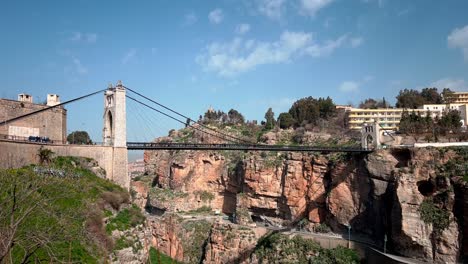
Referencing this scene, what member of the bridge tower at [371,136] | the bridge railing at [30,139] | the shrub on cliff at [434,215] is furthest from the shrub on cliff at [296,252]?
the bridge railing at [30,139]

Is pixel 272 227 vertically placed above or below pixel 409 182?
below

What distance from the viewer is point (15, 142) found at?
61.1 ft

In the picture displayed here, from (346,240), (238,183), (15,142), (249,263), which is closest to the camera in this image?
(15,142)

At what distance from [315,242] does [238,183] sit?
12.7 metres

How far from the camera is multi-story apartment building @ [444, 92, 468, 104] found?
5563cm

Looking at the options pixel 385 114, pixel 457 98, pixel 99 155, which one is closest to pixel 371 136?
pixel 385 114

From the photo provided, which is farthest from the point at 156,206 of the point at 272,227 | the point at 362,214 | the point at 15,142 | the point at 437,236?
the point at 437,236

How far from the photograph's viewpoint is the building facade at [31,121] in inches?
848

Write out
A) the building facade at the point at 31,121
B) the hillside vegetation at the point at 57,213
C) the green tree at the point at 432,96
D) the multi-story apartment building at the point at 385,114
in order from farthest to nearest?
the green tree at the point at 432,96
the multi-story apartment building at the point at 385,114
the building facade at the point at 31,121
the hillside vegetation at the point at 57,213

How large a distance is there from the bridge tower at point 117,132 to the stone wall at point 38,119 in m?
3.15

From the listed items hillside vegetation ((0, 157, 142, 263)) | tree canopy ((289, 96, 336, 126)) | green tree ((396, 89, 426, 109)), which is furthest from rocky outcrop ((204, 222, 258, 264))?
green tree ((396, 89, 426, 109))

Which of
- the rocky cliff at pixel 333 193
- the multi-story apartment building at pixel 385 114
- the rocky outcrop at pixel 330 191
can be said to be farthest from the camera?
the multi-story apartment building at pixel 385 114

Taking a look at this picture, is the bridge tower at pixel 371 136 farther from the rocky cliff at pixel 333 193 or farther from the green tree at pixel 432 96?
the green tree at pixel 432 96

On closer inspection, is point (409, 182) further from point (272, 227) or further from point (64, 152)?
point (64, 152)
